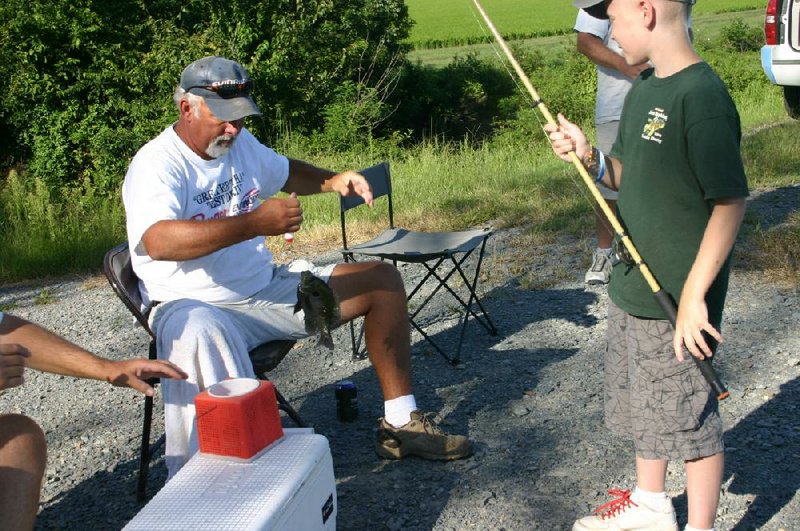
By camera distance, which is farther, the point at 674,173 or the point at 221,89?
the point at 221,89

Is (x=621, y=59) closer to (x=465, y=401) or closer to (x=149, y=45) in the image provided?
(x=465, y=401)

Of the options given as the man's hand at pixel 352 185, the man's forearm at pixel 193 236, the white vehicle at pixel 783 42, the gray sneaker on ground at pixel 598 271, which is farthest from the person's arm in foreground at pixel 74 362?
the white vehicle at pixel 783 42

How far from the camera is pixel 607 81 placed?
16.2ft

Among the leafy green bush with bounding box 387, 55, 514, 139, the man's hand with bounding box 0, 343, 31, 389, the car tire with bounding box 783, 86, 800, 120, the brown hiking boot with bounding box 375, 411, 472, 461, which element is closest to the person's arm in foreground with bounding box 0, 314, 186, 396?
the man's hand with bounding box 0, 343, 31, 389

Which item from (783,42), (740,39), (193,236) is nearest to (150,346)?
(193,236)

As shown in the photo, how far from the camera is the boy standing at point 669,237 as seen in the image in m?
2.30

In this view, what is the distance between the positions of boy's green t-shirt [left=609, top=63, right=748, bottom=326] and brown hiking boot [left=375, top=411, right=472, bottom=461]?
3.45 feet

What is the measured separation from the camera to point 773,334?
4.37m

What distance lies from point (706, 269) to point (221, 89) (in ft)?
6.19

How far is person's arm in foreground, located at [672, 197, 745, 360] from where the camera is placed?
2.29 meters

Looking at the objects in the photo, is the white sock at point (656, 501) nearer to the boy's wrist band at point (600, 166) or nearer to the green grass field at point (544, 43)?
the boy's wrist band at point (600, 166)

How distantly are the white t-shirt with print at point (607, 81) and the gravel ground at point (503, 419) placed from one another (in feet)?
3.35

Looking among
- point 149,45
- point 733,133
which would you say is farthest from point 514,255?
point 149,45

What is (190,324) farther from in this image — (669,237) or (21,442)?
(669,237)
